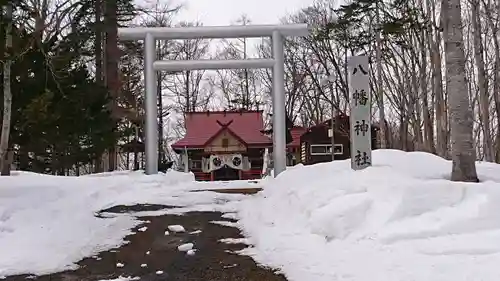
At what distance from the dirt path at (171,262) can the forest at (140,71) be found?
3437 millimetres

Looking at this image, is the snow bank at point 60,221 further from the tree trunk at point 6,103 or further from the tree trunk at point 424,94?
the tree trunk at point 424,94

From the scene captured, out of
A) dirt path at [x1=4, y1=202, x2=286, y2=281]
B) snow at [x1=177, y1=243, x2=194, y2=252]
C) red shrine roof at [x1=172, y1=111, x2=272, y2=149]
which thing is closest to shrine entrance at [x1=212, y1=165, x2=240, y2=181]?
red shrine roof at [x1=172, y1=111, x2=272, y2=149]

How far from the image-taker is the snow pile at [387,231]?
387 centimetres

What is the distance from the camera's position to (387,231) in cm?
467

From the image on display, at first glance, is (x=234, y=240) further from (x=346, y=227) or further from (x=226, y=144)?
(x=226, y=144)

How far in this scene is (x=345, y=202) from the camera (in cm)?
560

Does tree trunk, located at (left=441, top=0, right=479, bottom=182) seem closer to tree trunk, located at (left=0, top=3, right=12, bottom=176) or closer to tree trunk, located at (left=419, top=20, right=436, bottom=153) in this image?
tree trunk, located at (left=0, top=3, right=12, bottom=176)

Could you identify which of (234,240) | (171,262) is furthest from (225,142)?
(171,262)

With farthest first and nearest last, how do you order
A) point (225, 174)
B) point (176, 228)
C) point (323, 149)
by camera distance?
1. point (323, 149)
2. point (225, 174)
3. point (176, 228)

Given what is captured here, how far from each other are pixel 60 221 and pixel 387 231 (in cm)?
428

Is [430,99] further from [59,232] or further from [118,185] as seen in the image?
[59,232]

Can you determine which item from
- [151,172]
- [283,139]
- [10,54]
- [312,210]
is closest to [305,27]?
[283,139]

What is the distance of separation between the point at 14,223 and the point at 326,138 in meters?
25.5

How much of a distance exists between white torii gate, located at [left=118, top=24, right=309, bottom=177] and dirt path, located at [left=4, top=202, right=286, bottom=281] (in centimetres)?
873
